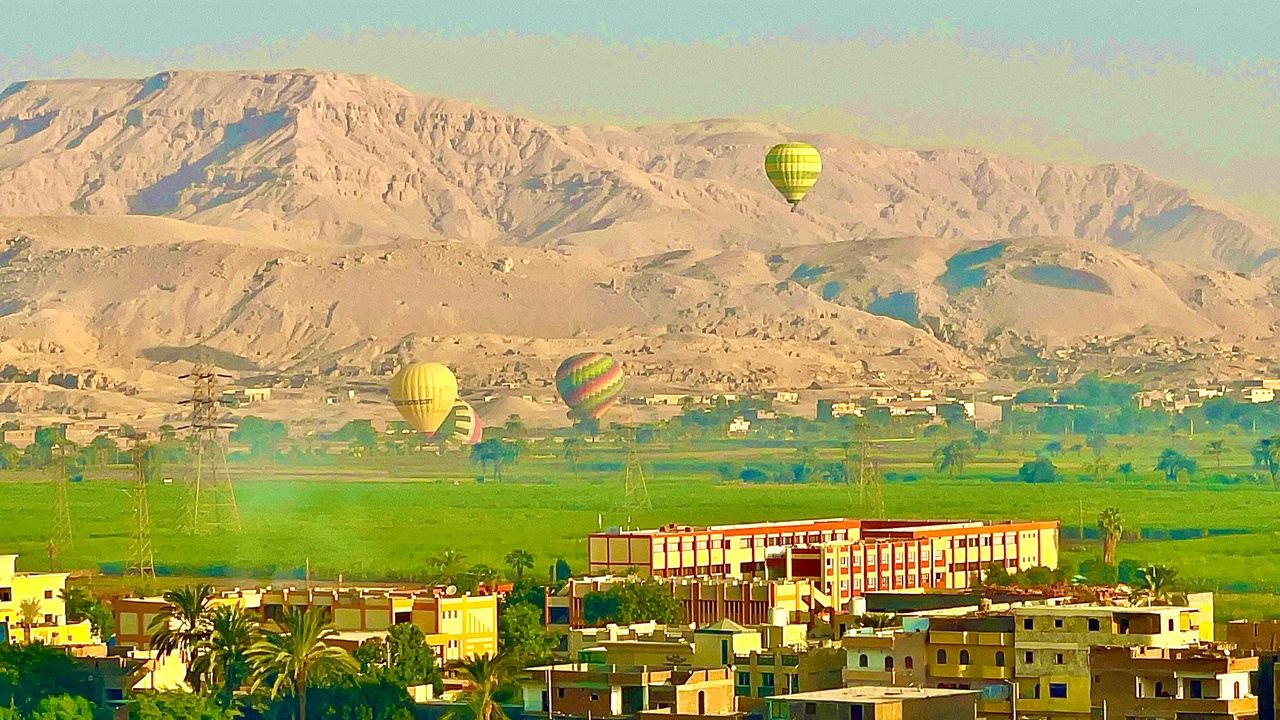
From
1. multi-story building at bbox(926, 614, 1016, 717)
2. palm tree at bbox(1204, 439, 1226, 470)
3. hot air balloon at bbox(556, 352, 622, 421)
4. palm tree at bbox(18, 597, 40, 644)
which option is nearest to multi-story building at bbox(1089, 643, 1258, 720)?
multi-story building at bbox(926, 614, 1016, 717)

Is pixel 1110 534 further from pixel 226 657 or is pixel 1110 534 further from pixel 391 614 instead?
pixel 226 657

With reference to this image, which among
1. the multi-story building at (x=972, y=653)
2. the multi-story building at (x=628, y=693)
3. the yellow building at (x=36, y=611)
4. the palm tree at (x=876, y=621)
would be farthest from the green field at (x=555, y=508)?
the multi-story building at (x=628, y=693)

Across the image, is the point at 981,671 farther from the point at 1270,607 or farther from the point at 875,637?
the point at 1270,607

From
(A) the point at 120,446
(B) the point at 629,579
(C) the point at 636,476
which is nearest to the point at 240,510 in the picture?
(C) the point at 636,476

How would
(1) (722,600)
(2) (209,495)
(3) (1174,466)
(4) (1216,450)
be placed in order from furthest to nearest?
(4) (1216,450) < (3) (1174,466) < (2) (209,495) < (1) (722,600)

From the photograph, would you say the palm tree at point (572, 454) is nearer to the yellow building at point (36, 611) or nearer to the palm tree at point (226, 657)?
the yellow building at point (36, 611)

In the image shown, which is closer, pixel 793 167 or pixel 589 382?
pixel 793 167

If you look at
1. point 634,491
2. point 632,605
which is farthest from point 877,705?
point 634,491
